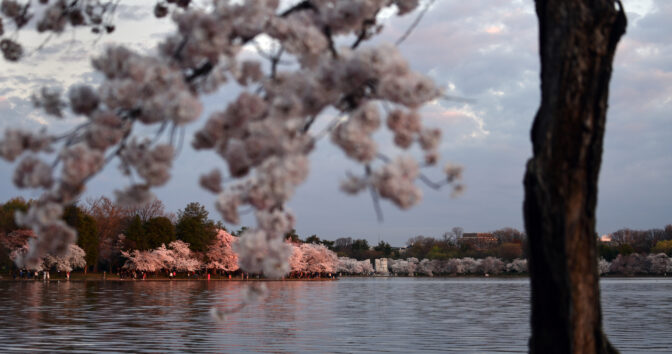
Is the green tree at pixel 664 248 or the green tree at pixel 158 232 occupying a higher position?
the green tree at pixel 158 232

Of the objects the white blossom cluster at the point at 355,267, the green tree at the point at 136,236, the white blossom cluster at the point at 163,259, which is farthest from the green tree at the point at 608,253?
the green tree at the point at 136,236

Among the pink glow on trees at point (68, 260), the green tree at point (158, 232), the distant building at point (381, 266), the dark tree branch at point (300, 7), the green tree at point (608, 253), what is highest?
the green tree at point (158, 232)

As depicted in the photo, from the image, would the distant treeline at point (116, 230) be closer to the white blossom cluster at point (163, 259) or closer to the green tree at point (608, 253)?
the white blossom cluster at point (163, 259)

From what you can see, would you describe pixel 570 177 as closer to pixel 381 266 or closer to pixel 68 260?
pixel 68 260

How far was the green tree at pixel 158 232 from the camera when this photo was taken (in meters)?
86.0

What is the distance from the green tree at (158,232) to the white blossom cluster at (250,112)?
8476 centimetres

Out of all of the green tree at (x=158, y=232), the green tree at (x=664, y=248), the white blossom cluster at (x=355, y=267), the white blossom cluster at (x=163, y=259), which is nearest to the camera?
the white blossom cluster at (x=163, y=259)

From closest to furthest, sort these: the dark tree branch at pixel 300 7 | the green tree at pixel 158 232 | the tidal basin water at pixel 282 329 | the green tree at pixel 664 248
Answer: the dark tree branch at pixel 300 7
the tidal basin water at pixel 282 329
the green tree at pixel 158 232
the green tree at pixel 664 248

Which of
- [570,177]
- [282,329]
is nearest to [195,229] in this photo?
[282,329]

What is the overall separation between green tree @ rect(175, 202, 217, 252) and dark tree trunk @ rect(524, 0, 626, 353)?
297ft

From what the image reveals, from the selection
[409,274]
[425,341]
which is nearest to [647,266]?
[409,274]

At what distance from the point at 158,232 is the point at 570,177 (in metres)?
85.6

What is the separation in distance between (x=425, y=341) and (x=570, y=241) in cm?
1473

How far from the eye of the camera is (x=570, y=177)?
5277mm
